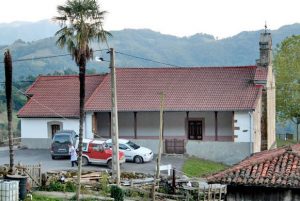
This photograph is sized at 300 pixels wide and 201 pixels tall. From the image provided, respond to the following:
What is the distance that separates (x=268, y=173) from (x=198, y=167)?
22860mm

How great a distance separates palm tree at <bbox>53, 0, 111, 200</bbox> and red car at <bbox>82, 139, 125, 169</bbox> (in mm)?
9000

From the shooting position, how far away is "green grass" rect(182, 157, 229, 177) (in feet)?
131

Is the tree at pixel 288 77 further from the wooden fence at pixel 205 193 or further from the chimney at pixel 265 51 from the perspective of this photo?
the wooden fence at pixel 205 193

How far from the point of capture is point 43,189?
33031mm

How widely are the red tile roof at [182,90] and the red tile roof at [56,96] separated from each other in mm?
1485

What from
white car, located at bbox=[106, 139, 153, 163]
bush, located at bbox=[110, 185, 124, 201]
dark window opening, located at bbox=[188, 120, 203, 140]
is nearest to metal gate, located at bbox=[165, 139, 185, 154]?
dark window opening, located at bbox=[188, 120, 203, 140]

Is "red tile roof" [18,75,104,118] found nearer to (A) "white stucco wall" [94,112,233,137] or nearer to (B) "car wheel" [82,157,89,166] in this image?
(A) "white stucco wall" [94,112,233,137]

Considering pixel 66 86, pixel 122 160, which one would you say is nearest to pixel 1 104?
pixel 66 86

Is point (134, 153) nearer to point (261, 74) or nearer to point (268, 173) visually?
point (261, 74)

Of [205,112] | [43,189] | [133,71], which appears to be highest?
[133,71]

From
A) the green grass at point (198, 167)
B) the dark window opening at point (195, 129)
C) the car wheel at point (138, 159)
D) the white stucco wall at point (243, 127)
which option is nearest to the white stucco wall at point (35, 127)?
the car wheel at point (138, 159)

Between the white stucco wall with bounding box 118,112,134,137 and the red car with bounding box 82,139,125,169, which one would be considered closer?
the red car with bounding box 82,139,125,169

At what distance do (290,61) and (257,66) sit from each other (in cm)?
1527

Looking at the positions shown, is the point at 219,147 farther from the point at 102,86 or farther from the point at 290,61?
the point at 290,61
